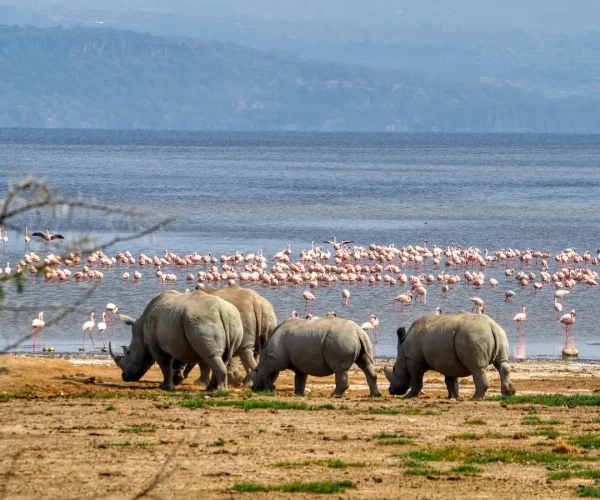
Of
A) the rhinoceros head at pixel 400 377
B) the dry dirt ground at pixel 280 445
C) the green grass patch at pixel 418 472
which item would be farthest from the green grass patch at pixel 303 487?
the rhinoceros head at pixel 400 377

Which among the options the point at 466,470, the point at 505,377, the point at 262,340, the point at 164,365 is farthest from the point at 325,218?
the point at 466,470

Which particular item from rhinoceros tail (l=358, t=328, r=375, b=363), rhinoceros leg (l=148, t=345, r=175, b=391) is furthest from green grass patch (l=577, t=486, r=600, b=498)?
rhinoceros leg (l=148, t=345, r=175, b=391)

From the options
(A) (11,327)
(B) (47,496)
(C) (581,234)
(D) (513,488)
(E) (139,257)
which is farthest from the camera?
(C) (581,234)

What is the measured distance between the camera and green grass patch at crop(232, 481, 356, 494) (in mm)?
11109

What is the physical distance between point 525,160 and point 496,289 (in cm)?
12280

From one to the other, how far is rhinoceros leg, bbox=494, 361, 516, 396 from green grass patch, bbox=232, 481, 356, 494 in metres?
7.38

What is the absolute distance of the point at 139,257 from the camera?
145 feet

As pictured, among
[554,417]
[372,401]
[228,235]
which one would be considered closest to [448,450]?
[554,417]

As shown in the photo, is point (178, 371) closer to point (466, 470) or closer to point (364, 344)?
point (364, 344)

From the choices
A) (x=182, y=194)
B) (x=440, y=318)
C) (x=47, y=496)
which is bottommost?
(x=47, y=496)

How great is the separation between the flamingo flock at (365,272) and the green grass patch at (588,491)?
840 inches

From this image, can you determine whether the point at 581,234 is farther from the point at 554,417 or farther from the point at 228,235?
the point at 554,417

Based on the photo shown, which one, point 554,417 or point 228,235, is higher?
point 228,235

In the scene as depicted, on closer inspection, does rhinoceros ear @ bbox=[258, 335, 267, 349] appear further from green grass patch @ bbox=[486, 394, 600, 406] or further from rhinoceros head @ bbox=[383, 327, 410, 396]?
green grass patch @ bbox=[486, 394, 600, 406]
